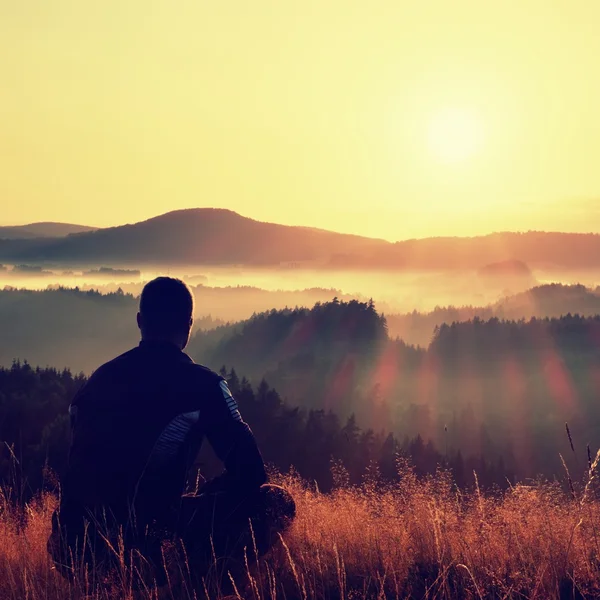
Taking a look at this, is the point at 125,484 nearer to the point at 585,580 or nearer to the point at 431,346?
the point at 585,580

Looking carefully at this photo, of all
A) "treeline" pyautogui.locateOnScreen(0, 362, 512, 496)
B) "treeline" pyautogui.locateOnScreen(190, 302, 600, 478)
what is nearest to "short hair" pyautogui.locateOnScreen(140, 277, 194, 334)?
"treeline" pyautogui.locateOnScreen(0, 362, 512, 496)

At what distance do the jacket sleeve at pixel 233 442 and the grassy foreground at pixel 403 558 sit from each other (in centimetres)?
49

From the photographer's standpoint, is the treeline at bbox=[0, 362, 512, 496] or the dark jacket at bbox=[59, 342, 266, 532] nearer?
the dark jacket at bbox=[59, 342, 266, 532]

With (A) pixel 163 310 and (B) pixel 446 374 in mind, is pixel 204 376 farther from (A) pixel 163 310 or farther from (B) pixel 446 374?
(B) pixel 446 374

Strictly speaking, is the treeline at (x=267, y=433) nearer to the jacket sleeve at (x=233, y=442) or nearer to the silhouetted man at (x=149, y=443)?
the silhouetted man at (x=149, y=443)

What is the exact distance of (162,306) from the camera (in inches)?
221

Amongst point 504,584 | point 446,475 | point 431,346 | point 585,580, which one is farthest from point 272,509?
point 431,346

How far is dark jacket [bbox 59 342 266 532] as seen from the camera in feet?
17.9

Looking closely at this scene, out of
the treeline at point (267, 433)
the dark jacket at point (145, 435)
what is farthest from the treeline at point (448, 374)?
the dark jacket at point (145, 435)

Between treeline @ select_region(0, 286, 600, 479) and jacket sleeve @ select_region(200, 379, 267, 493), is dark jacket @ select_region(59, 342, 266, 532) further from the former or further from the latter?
treeline @ select_region(0, 286, 600, 479)

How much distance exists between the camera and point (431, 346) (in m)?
161

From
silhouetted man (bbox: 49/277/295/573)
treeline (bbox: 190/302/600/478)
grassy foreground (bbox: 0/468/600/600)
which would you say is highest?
silhouetted man (bbox: 49/277/295/573)

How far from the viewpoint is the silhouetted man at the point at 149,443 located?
5445mm

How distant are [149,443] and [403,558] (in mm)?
2175
